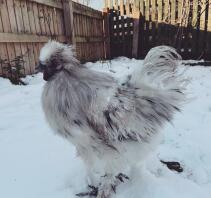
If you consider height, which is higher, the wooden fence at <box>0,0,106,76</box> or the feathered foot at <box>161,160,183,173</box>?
the wooden fence at <box>0,0,106,76</box>

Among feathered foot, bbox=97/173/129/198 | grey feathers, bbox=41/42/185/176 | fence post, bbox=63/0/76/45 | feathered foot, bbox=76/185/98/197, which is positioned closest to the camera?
grey feathers, bbox=41/42/185/176

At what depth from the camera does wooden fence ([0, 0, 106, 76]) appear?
5359 millimetres

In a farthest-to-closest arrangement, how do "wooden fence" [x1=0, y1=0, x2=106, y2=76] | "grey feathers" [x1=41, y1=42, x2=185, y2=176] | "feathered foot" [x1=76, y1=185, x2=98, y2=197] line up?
"wooden fence" [x1=0, y1=0, x2=106, y2=76], "feathered foot" [x1=76, y1=185, x2=98, y2=197], "grey feathers" [x1=41, y1=42, x2=185, y2=176]

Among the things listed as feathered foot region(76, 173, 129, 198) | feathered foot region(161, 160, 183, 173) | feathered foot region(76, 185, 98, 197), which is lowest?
feathered foot region(161, 160, 183, 173)

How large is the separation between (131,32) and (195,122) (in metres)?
6.00

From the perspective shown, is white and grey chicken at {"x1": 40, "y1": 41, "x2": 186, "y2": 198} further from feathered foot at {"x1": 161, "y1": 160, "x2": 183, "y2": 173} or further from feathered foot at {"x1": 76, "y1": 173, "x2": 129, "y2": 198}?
feathered foot at {"x1": 161, "y1": 160, "x2": 183, "y2": 173}

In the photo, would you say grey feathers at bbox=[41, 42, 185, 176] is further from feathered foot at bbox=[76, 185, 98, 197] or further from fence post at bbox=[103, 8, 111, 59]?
fence post at bbox=[103, 8, 111, 59]

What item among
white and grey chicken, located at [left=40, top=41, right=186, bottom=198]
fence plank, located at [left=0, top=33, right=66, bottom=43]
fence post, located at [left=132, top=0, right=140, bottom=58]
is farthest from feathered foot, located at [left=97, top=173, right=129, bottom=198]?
fence post, located at [left=132, top=0, right=140, bottom=58]

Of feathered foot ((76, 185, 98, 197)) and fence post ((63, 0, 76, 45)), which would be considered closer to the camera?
feathered foot ((76, 185, 98, 197))

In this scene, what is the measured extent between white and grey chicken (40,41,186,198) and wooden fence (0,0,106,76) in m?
3.03

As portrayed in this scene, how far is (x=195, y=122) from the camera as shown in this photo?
3865mm

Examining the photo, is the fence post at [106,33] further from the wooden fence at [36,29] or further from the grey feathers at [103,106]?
the grey feathers at [103,106]

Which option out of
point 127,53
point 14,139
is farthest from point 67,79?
point 127,53

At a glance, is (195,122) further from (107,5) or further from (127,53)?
(107,5)
